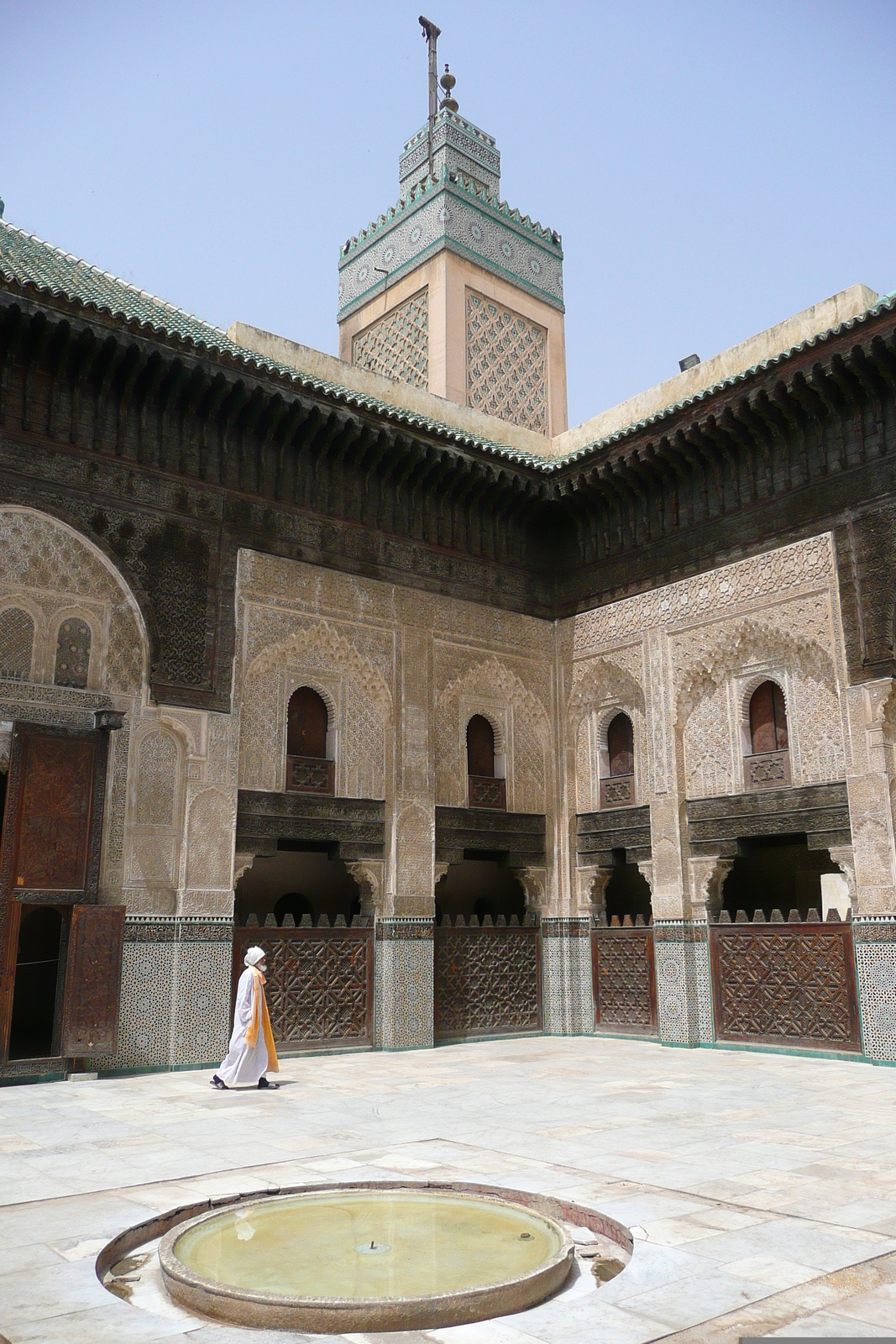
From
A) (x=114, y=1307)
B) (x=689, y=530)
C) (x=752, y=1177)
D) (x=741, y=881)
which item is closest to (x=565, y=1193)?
(x=752, y=1177)

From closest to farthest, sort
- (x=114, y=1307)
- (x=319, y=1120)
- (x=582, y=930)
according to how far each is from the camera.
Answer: (x=114, y=1307) → (x=319, y=1120) → (x=582, y=930)

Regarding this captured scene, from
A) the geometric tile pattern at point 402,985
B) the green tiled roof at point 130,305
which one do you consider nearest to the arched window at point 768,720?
the green tiled roof at point 130,305

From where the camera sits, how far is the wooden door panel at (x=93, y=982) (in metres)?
7.53

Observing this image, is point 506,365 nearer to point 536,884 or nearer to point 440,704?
point 440,704

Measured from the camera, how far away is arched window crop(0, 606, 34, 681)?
7832 mm

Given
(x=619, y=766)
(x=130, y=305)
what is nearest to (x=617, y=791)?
(x=619, y=766)

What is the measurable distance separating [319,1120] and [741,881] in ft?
30.0

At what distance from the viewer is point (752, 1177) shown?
4.11m

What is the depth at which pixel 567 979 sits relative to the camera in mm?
10664

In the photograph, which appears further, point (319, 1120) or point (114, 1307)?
point (319, 1120)

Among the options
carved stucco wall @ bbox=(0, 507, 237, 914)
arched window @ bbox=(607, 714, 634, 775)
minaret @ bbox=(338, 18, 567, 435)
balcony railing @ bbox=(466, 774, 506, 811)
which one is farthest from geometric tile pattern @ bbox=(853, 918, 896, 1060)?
minaret @ bbox=(338, 18, 567, 435)

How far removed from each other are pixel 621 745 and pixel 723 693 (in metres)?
1.36

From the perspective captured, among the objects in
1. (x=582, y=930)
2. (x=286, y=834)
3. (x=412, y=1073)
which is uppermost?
(x=286, y=834)

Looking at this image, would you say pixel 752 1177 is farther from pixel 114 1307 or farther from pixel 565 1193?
pixel 114 1307
